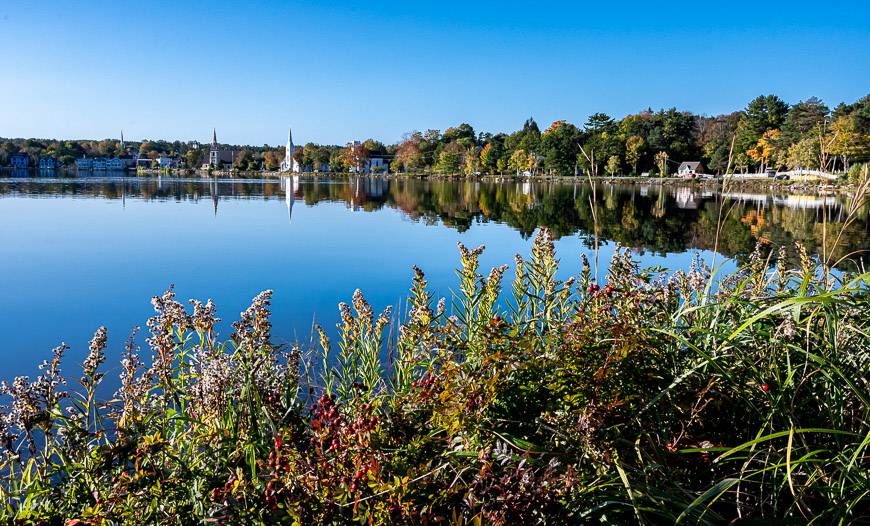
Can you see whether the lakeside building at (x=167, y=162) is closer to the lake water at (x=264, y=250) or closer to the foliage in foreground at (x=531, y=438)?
the lake water at (x=264, y=250)

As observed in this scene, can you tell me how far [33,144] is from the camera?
5674 inches

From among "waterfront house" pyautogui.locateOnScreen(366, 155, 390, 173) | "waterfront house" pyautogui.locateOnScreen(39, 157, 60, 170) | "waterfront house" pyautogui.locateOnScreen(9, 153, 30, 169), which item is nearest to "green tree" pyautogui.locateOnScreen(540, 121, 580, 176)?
"waterfront house" pyautogui.locateOnScreen(366, 155, 390, 173)

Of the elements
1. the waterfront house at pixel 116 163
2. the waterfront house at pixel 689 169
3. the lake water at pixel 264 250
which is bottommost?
the lake water at pixel 264 250

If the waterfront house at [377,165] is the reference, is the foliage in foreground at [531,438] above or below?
below

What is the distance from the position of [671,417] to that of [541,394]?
0.53 metres

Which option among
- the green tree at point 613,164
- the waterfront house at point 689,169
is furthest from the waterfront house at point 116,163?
the waterfront house at point 689,169

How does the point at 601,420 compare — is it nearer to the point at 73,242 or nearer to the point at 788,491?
the point at 788,491

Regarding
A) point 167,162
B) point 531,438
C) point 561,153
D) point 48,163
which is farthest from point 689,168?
point 48,163

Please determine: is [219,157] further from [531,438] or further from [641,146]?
[531,438]

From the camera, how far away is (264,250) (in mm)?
15203

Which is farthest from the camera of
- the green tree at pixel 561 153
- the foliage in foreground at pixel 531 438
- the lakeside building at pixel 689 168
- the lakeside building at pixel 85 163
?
the lakeside building at pixel 85 163

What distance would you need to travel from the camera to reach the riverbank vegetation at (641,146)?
186 ft

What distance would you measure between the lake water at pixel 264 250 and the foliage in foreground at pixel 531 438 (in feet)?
2.77

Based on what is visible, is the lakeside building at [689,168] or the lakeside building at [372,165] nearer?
the lakeside building at [689,168]
